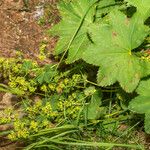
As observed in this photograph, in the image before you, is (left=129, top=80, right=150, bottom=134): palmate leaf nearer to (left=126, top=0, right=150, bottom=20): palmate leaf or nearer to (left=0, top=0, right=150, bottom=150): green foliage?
(left=0, top=0, right=150, bottom=150): green foliage

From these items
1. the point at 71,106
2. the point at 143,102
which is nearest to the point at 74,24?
the point at 71,106

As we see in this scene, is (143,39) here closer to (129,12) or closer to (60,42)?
(129,12)

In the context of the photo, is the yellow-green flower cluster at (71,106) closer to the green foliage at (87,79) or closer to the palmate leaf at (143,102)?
the green foliage at (87,79)

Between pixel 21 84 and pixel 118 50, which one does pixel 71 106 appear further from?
pixel 118 50

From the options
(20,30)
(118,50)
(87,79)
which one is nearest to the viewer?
(118,50)

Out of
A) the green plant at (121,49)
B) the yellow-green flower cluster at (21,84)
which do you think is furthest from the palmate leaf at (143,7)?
the yellow-green flower cluster at (21,84)

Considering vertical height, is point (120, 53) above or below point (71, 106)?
above

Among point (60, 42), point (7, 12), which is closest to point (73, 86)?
point (60, 42)

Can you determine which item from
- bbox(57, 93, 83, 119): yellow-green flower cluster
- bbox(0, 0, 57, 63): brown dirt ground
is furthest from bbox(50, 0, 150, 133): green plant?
bbox(0, 0, 57, 63): brown dirt ground
